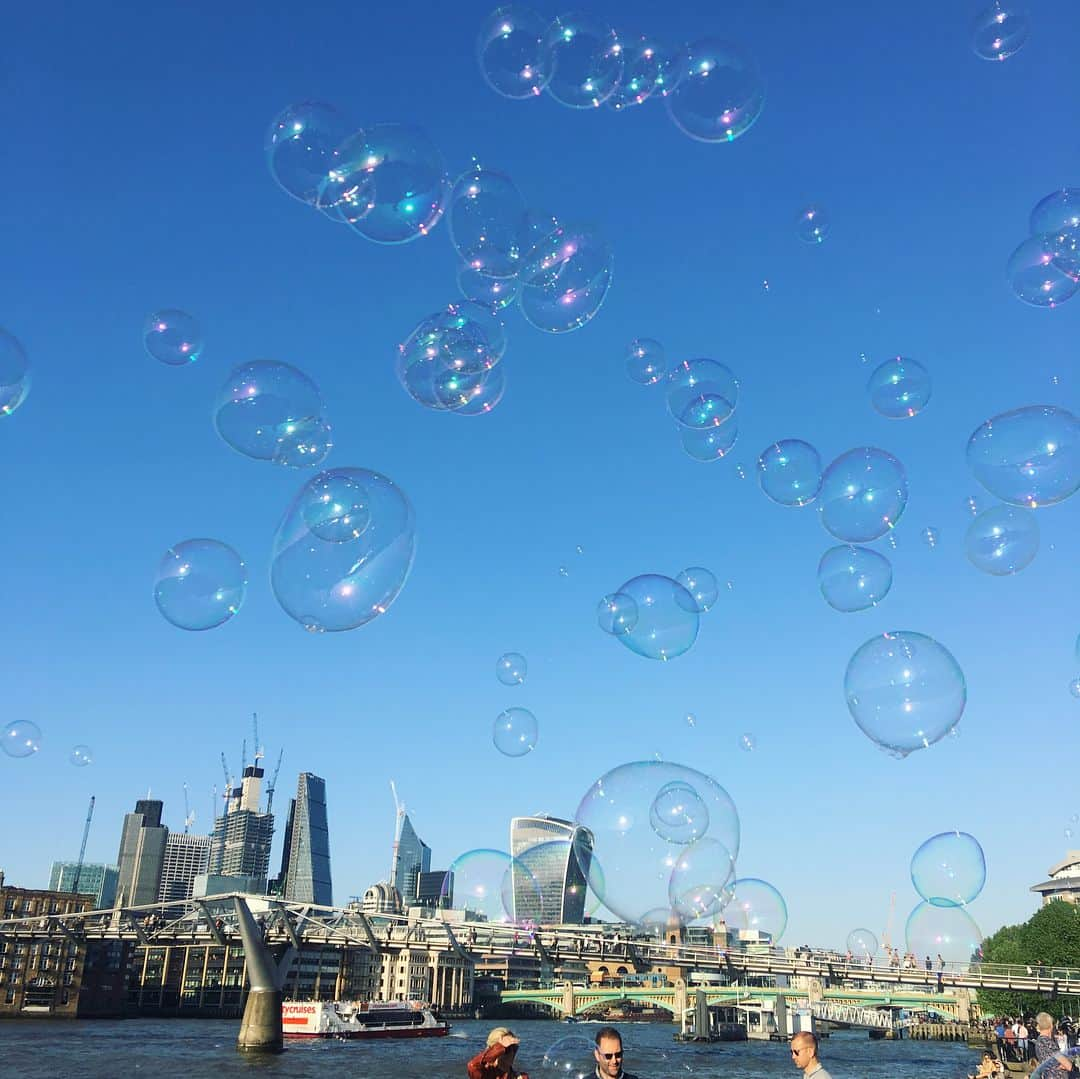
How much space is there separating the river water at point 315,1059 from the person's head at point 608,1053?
30145mm

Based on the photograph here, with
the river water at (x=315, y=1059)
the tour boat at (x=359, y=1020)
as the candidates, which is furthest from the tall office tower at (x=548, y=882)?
the tour boat at (x=359, y=1020)

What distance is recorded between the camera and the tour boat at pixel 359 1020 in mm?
72250

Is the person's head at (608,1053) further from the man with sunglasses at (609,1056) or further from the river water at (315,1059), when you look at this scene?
the river water at (315,1059)

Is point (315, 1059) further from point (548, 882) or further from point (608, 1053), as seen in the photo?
point (608, 1053)

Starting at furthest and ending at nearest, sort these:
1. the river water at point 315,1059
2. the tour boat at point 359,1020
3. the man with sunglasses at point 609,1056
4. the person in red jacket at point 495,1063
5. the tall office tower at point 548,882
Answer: the tour boat at point 359,1020 → the river water at point 315,1059 → the tall office tower at point 548,882 → the person in red jacket at point 495,1063 → the man with sunglasses at point 609,1056

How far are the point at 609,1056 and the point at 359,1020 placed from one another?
78284 millimetres

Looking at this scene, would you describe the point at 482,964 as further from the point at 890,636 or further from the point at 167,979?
the point at 890,636

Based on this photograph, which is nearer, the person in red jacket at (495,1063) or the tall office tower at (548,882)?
the person in red jacket at (495,1063)

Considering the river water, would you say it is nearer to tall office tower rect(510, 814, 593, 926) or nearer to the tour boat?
the tour boat

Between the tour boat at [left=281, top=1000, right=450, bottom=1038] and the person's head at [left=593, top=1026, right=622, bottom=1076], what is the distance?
236ft

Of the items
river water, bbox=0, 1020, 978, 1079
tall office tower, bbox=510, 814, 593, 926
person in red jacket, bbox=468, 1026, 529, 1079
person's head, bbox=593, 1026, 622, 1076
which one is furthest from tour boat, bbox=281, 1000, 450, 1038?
person's head, bbox=593, 1026, 622, 1076

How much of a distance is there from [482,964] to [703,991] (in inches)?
3122

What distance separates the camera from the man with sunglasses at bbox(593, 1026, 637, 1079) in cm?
580

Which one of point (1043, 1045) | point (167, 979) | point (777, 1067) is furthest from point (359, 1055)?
point (167, 979)
